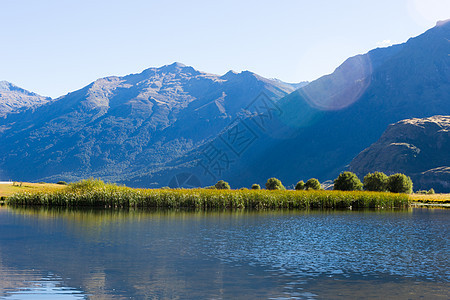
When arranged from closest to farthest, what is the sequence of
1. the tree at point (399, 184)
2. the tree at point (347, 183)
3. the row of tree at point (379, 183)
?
1. the tree at point (347, 183)
2. the row of tree at point (379, 183)
3. the tree at point (399, 184)

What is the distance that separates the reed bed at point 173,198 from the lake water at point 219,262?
26.7 meters

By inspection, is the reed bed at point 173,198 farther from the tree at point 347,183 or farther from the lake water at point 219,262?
the lake water at point 219,262

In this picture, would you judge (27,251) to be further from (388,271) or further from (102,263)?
(388,271)

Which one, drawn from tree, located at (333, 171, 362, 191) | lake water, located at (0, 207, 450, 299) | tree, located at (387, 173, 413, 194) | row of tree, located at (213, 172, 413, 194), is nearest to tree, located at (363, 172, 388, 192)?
row of tree, located at (213, 172, 413, 194)

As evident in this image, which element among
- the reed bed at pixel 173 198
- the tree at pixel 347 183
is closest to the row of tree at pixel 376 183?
the tree at pixel 347 183

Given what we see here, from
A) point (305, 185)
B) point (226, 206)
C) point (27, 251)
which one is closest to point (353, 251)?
point (27, 251)

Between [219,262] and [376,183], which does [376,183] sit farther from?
[219,262]

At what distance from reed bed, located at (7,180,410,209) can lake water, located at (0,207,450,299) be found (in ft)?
87.7

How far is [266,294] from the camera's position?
20.3 m

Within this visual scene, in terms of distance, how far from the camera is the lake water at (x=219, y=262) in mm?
20828

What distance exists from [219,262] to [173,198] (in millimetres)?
48410

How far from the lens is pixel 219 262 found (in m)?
27.5

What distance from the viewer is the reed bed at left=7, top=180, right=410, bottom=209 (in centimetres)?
7325

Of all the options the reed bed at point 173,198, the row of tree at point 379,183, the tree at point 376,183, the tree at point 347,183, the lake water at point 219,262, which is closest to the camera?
the lake water at point 219,262
